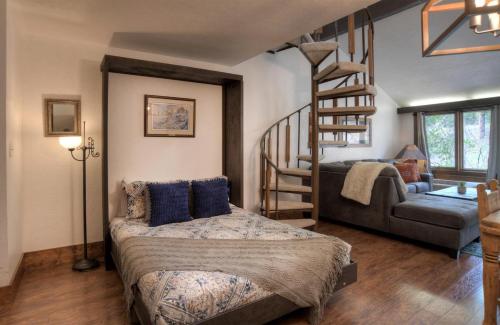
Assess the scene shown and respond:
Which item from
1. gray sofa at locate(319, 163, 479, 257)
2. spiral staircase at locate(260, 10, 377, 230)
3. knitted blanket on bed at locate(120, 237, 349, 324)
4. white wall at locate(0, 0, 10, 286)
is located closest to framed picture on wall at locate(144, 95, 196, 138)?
spiral staircase at locate(260, 10, 377, 230)

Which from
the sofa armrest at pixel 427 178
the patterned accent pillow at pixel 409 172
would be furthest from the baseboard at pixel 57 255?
the sofa armrest at pixel 427 178

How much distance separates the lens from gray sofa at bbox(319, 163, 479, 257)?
3217 millimetres

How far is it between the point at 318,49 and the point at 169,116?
6.36ft

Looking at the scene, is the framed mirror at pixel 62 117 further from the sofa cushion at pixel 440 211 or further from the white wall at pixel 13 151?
the sofa cushion at pixel 440 211

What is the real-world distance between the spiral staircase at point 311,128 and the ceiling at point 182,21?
0.84 m

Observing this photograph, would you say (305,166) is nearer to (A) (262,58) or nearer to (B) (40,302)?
(A) (262,58)

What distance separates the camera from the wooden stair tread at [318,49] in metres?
3.43

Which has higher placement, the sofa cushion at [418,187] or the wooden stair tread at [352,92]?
the wooden stair tread at [352,92]

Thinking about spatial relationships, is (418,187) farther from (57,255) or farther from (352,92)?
(57,255)

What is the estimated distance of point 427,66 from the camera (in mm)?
5496

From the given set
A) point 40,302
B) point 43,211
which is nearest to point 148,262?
point 40,302

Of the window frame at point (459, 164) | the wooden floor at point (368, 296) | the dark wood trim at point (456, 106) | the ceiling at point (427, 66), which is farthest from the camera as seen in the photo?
the window frame at point (459, 164)

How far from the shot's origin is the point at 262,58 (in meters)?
4.40

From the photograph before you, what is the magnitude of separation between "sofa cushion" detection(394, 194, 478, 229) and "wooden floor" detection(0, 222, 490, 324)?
15.4 inches
